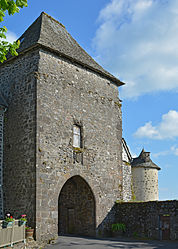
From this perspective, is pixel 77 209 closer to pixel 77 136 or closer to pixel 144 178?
pixel 77 136

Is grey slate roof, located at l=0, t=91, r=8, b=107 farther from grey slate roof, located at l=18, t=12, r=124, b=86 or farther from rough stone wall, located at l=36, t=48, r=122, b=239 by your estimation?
grey slate roof, located at l=18, t=12, r=124, b=86

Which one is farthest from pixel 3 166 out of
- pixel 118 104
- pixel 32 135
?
pixel 118 104

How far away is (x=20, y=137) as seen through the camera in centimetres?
1489

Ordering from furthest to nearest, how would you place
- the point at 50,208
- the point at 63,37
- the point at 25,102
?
the point at 63,37 < the point at 25,102 < the point at 50,208

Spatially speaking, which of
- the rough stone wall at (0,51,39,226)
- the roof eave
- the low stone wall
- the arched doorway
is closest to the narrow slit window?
the arched doorway

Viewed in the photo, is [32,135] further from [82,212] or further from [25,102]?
[82,212]

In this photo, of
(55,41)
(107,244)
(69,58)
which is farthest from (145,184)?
(55,41)

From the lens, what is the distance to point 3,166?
49.8 feet

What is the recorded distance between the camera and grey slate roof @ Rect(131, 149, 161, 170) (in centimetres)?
2611

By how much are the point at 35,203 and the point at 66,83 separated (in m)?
5.96

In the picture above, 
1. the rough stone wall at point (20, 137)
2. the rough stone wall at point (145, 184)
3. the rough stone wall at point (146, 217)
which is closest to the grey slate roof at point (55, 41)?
the rough stone wall at point (20, 137)

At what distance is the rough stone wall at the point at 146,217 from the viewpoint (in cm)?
1515

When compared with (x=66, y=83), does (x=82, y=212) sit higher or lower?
lower

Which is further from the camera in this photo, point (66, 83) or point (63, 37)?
point (63, 37)
